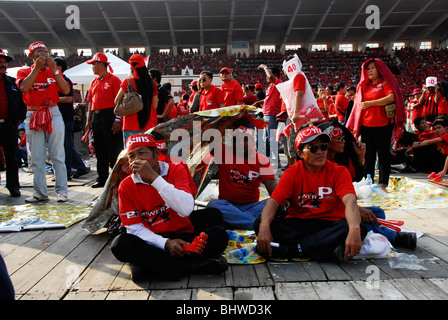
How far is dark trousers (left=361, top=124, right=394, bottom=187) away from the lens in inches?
173

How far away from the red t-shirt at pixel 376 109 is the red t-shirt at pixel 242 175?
187cm

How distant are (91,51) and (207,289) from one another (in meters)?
34.6

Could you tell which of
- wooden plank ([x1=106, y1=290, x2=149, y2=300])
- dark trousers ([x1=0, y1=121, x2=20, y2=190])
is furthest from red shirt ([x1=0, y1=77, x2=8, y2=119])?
wooden plank ([x1=106, y1=290, x2=149, y2=300])

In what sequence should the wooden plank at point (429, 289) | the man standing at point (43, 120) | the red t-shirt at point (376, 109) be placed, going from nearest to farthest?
the wooden plank at point (429, 289) < the man standing at point (43, 120) < the red t-shirt at point (376, 109)

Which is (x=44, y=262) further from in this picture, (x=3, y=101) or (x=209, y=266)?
(x=3, y=101)

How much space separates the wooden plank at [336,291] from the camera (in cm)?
187

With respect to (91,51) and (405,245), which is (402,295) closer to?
(405,245)

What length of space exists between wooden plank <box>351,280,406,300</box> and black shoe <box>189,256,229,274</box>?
2.64 feet

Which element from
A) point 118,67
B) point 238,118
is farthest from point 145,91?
point 118,67

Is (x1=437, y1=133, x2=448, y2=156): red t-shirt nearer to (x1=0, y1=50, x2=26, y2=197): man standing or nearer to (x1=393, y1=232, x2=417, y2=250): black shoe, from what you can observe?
(x1=393, y1=232, x2=417, y2=250): black shoe

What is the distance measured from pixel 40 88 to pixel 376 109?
14.2 feet

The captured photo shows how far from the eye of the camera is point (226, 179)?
11.3 ft

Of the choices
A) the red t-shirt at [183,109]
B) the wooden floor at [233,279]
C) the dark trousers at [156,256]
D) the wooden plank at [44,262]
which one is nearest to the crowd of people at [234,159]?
the dark trousers at [156,256]

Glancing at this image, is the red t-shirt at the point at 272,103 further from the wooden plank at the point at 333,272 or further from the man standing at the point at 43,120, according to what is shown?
the wooden plank at the point at 333,272
